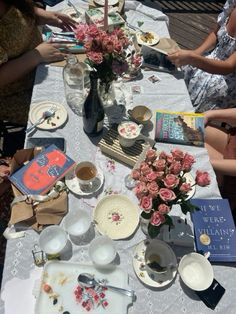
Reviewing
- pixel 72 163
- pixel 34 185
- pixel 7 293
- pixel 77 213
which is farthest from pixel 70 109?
pixel 7 293

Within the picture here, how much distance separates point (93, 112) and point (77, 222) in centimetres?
58

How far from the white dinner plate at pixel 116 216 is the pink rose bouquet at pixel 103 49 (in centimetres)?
60

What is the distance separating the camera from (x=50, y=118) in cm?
176

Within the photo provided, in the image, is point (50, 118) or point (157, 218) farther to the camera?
point (50, 118)

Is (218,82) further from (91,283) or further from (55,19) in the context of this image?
(91,283)

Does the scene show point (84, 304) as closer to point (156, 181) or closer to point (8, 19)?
point (156, 181)

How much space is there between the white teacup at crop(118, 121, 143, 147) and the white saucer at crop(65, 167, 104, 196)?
21 cm

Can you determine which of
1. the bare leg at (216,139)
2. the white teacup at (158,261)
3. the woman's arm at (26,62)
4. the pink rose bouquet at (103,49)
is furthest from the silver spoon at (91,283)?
the woman's arm at (26,62)

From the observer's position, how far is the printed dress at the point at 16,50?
76.9 inches

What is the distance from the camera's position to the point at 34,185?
1489 mm

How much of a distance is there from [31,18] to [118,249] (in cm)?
165

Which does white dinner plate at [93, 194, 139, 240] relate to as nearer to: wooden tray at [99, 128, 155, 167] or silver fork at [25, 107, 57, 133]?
wooden tray at [99, 128, 155, 167]

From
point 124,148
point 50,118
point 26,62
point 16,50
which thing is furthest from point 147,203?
point 16,50

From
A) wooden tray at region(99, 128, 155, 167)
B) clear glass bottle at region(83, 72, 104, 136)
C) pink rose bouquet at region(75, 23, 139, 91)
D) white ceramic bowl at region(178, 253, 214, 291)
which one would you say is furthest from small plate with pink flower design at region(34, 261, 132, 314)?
pink rose bouquet at region(75, 23, 139, 91)
